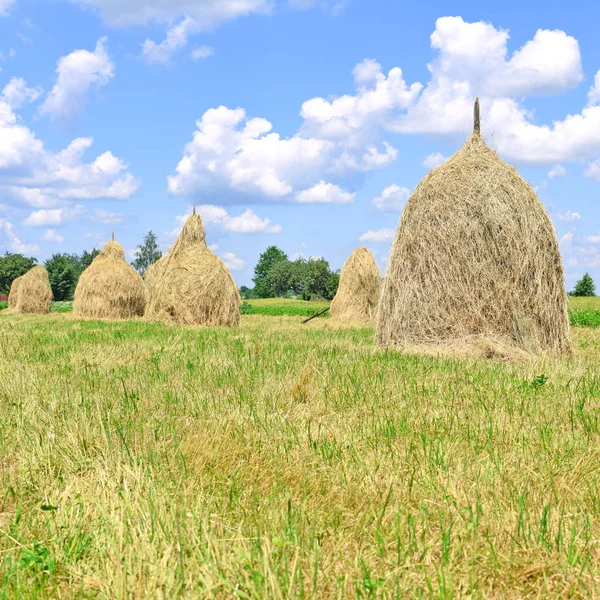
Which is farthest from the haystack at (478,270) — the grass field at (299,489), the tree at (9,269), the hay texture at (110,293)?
the tree at (9,269)

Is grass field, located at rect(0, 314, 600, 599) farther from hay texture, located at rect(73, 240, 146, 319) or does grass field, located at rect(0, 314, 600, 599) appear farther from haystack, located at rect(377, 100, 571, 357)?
hay texture, located at rect(73, 240, 146, 319)

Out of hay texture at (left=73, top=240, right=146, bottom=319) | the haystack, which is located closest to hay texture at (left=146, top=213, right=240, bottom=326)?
hay texture at (left=73, top=240, right=146, bottom=319)

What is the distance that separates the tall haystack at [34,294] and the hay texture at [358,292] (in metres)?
21.3

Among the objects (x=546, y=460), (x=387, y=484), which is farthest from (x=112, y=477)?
(x=546, y=460)

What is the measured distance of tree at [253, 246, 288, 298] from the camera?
11256cm

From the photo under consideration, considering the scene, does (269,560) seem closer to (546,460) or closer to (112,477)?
(112,477)

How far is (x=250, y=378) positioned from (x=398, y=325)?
14.2 ft

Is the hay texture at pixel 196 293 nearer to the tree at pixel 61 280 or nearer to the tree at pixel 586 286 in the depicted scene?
the tree at pixel 586 286

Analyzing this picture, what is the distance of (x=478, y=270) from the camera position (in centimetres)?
960

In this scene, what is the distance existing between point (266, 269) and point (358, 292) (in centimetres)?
9454

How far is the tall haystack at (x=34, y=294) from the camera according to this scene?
37750 millimetres

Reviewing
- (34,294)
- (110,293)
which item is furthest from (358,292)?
(34,294)

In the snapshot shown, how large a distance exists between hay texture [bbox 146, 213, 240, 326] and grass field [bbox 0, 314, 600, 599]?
13.6 meters

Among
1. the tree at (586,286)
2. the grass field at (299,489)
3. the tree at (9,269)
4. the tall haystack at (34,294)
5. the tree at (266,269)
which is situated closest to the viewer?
the grass field at (299,489)
